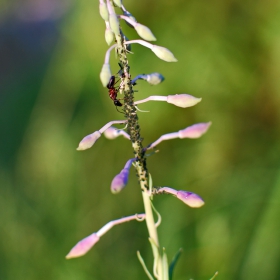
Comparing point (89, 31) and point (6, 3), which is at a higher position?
point (6, 3)

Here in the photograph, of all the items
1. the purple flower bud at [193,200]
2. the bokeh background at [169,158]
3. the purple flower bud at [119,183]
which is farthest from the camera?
the bokeh background at [169,158]

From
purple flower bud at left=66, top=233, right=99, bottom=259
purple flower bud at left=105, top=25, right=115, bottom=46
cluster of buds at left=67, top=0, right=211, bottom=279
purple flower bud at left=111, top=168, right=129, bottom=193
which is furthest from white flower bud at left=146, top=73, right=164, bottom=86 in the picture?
purple flower bud at left=66, top=233, right=99, bottom=259

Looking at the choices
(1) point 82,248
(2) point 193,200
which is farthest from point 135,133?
(1) point 82,248

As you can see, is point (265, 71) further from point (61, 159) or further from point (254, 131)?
point (61, 159)

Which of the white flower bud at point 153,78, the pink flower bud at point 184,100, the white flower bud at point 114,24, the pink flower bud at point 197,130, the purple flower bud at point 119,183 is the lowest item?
the purple flower bud at point 119,183

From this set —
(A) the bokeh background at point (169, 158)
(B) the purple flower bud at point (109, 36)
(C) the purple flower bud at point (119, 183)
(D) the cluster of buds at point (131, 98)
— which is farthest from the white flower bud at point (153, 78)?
(A) the bokeh background at point (169, 158)

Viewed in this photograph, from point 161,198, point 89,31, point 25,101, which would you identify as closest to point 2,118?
point 25,101

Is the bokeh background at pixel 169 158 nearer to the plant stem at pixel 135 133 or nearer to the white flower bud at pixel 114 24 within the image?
the plant stem at pixel 135 133

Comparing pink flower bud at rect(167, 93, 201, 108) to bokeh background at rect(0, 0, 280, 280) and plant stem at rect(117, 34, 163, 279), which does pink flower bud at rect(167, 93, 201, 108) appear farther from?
bokeh background at rect(0, 0, 280, 280)
